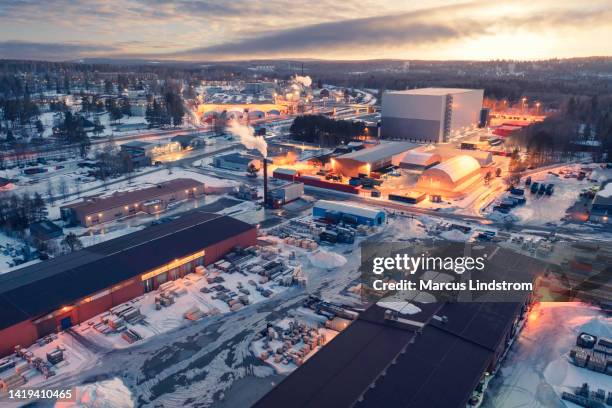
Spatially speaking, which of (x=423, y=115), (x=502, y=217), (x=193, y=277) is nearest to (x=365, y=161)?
(x=502, y=217)

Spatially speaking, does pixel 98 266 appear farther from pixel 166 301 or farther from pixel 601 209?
pixel 601 209

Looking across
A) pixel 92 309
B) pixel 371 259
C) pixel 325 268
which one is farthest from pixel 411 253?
pixel 92 309

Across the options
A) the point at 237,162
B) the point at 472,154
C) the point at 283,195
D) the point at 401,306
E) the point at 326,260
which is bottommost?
the point at 326,260

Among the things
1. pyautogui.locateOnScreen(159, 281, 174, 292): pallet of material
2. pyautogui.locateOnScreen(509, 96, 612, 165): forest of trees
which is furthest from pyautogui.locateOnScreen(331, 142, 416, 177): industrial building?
pyautogui.locateOnScreen(159, 281, 174, 292): pallet of material

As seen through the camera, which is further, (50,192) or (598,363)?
(50,192)

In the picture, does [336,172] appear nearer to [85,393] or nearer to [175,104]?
[85,393]

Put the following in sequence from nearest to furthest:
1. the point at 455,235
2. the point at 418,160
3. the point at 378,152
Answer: the point at 455,235
the point at 418,160
the point at 378,152

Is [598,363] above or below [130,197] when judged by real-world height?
below
